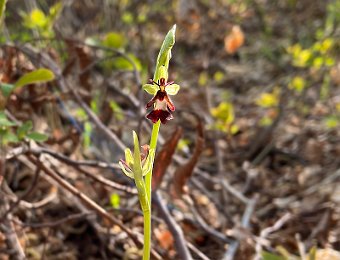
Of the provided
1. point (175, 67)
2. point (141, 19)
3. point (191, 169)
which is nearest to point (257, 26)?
point (175, 67)

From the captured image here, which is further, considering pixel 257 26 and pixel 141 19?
pixel 257 26

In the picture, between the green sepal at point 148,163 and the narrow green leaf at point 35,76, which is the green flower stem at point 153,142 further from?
the narrow green leaf at point 35,76

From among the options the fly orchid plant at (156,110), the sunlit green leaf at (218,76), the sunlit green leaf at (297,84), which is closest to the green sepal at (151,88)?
the fly orchid plant at (156,110)

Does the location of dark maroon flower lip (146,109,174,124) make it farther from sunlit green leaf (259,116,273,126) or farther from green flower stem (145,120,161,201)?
sunlit green leaf (259,116,273,126)

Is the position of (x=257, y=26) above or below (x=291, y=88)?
above

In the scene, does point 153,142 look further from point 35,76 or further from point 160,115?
point 35,76

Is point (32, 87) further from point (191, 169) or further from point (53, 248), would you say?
point (191, 169)
